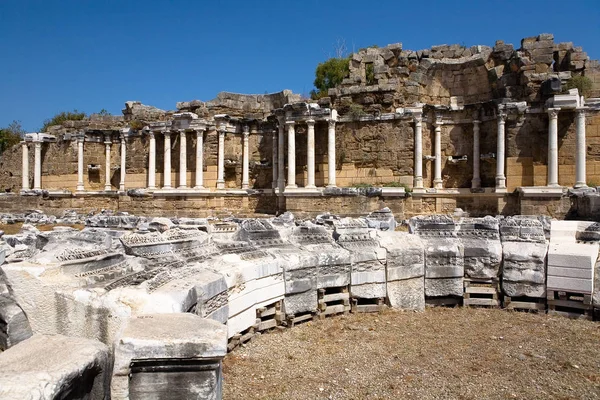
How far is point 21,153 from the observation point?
24.8 m

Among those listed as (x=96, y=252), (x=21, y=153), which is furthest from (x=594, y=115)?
(x=21, y=153)

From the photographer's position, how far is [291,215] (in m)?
12.3

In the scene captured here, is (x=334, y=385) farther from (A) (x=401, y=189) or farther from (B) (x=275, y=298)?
(A) (x=401, y=189)

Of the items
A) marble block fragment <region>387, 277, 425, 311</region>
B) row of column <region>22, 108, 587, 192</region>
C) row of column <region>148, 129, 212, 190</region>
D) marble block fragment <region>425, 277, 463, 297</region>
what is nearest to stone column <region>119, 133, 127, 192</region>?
row of column <region>22, 108, 587, 192</region>

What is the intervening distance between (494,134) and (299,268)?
534 inches

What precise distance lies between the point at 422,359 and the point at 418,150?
511 inches

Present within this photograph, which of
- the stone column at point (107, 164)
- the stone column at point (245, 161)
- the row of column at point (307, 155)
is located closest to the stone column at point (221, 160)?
the stone column at point (245, 161)

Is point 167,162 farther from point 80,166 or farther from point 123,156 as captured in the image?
point 80,166

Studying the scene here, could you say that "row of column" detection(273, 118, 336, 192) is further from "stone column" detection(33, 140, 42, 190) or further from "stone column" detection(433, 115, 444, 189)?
"stone column" detection(33, 140, 42, 190)

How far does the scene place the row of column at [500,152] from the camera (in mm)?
14453

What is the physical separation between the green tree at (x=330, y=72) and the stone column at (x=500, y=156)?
984 cm

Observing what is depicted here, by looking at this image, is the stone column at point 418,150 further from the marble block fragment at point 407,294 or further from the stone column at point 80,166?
the stone column at point 80,166

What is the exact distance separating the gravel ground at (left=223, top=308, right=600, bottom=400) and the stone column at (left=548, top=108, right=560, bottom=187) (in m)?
10.6

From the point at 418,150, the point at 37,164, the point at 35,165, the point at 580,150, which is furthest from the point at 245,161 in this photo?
the point at 580,150
